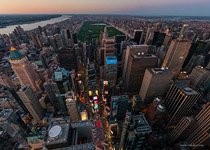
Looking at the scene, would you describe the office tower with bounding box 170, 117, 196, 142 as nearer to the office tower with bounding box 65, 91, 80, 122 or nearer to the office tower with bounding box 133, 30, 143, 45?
the office tower with bounding box 65, 91, 80, 122

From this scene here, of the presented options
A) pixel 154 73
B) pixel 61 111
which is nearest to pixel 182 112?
pixel 154 73

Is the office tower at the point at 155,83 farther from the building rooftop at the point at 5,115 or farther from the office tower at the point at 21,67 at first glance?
the building rooftop at the point at 5,115

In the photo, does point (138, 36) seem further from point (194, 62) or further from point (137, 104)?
point (137, 104)

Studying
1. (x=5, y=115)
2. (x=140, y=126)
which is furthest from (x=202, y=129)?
(x=5, y=115)

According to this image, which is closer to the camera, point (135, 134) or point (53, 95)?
point (135, 134)

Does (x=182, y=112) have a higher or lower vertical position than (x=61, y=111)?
higher

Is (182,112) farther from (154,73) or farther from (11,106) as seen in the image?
(11,106)

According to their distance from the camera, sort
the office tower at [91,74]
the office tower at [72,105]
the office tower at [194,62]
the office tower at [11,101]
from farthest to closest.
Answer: the office tower at [194,62], the office tower at [91,74], the office tower at [11,101], the office tower at [72,105]

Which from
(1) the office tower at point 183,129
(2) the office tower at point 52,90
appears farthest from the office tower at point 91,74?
Result: (1) the office tower at point 183,129
